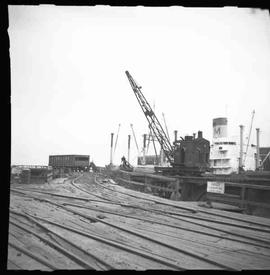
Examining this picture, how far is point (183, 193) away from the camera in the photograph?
15312 mm

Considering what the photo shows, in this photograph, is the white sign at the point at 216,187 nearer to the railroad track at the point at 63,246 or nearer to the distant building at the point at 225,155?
the railroad track at the point at 63,246

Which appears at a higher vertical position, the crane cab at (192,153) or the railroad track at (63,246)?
the crane cab at (192,153)

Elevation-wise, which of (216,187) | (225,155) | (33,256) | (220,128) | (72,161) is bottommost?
(72,161)

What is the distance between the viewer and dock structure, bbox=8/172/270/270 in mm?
4676

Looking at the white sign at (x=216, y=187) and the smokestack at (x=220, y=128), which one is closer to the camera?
the white sign at (x=216, y=187)

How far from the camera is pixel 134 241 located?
234 inches

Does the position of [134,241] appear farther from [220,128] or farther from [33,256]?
[220,128]

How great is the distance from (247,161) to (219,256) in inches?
2175

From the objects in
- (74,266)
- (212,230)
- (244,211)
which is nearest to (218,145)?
(244,211)

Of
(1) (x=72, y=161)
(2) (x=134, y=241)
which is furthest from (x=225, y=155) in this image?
(2) (x=134, y=241)

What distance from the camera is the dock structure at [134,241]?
468cm

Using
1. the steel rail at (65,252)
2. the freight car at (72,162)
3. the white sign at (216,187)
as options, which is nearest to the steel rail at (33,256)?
the steel rail at (65,252)

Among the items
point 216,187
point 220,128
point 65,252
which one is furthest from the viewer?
point 220,128
